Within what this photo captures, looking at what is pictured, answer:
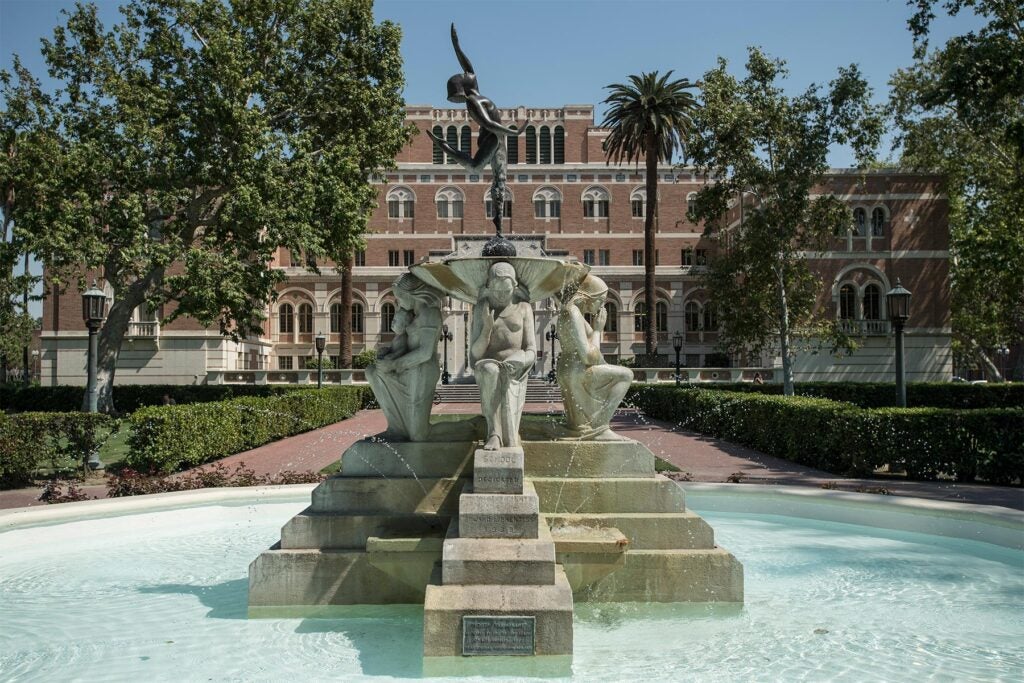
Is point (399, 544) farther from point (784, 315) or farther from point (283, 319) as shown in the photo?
point (283, 319)

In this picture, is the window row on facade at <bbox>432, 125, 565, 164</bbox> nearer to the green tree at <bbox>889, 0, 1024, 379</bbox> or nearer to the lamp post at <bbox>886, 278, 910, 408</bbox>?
the green tree at <bbox>889, 0, 1024, 379</bbox>

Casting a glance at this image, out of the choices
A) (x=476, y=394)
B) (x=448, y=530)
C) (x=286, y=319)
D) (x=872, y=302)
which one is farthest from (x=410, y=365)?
(x=286, y=319)

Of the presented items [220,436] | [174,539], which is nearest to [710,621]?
[174,539]

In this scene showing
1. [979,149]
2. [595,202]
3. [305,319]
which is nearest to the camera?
[979,149]

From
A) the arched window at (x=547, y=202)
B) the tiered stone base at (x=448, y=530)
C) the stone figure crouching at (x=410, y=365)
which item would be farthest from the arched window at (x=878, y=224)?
the stone figure crouching at (x=410, y=365)

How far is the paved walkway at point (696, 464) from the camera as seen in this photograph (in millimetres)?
10785

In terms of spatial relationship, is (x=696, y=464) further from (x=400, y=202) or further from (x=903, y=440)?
(x=400, y=202)

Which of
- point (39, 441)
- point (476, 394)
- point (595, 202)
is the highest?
point (595, 202)

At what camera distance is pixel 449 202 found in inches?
2270

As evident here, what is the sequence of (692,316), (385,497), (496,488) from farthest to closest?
(692,316) < (385,497) < (496,488)

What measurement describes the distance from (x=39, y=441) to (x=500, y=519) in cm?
1041

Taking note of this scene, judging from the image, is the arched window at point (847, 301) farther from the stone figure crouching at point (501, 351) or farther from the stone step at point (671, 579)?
the stone figure crouching at point (501, 351)

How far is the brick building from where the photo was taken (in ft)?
141

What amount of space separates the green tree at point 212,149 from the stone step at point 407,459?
54.5 ft
